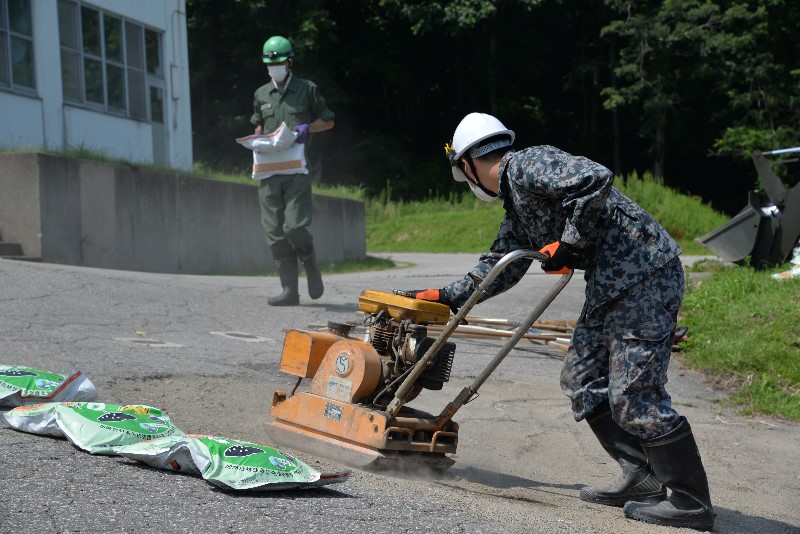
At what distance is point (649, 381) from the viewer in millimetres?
3998

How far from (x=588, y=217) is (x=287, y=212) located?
570cm

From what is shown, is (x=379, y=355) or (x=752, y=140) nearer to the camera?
(x=379, y=355)

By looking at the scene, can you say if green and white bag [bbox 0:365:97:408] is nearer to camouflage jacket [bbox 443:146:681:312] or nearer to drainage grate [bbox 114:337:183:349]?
drainage grate [bbox 114:337:183:349]

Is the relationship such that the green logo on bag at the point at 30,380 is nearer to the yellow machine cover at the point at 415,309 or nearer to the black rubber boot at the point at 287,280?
the yellow machine cover at the point at 415,309

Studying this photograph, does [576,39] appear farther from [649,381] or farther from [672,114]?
[649,381]

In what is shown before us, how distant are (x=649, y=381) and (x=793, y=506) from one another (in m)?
1.41

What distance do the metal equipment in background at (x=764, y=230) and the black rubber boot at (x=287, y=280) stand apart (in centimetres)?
516

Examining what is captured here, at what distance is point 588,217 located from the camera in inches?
153

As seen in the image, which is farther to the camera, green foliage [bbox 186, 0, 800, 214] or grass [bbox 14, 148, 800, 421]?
green foliage [bbox 186, 0, 800, 214]

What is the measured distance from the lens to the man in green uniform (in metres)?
9.33

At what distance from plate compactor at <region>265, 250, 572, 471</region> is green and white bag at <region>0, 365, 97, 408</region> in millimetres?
1062

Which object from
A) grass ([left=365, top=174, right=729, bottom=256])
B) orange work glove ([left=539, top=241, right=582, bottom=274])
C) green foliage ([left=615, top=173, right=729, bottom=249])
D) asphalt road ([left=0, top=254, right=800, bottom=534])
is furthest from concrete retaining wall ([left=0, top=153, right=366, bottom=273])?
orange work glove ([left=539, top=241, right=582, bottom=274])

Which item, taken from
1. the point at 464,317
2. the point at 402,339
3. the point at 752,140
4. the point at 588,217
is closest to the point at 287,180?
the point at 402,339

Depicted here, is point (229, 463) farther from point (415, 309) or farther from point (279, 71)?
point (279, 71)
